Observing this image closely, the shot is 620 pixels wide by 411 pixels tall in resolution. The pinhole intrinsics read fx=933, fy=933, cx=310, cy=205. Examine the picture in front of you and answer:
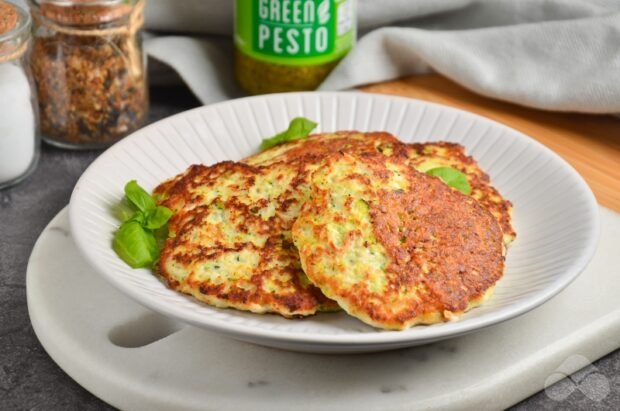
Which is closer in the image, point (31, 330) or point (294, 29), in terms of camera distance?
point (31, 330)

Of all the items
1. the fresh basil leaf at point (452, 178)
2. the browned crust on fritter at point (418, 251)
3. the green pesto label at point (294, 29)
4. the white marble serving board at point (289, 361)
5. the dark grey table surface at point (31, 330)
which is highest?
the browned crust on fritter at point (418, 251)

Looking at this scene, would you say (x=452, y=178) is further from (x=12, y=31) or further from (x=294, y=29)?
(x=12, y=31)

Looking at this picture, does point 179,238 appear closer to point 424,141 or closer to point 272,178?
point 272,178

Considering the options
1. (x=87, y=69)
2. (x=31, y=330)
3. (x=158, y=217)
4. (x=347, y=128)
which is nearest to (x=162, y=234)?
(x=158, y=217)

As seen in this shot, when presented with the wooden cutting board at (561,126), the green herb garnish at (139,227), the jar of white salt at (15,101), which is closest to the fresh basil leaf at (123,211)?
the green herb garnish at (139,227)

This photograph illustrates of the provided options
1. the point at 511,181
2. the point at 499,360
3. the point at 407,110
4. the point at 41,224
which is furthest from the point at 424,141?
the point at 41,224


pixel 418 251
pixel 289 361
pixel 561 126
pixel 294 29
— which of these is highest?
pixel 418 251

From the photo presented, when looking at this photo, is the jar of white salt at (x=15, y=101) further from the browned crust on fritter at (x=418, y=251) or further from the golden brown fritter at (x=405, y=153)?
the browned crust on fritter at (x=418, y=251)
